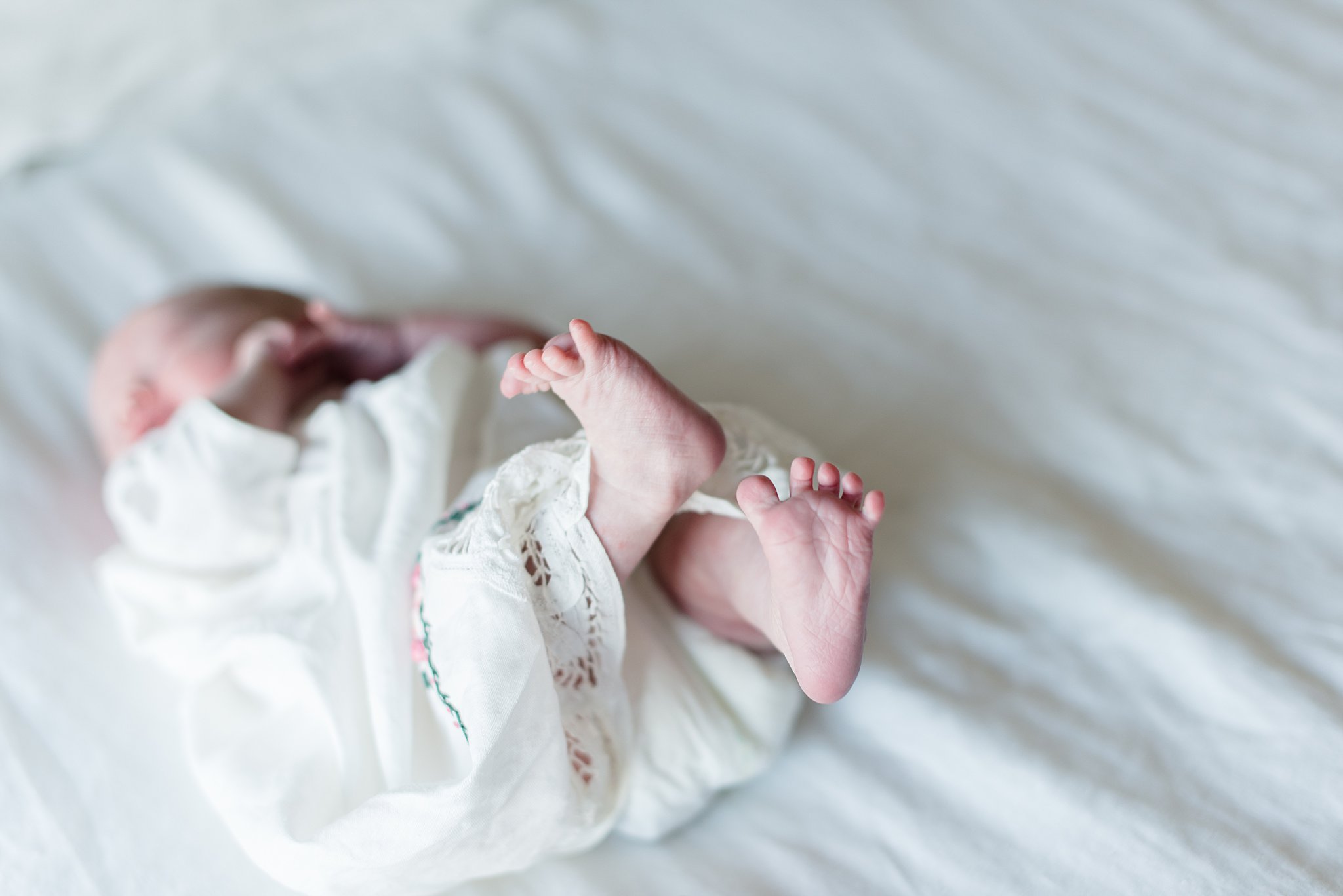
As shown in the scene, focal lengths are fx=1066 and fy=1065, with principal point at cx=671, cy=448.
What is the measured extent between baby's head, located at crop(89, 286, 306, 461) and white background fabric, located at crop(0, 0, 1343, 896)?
0.24 ft

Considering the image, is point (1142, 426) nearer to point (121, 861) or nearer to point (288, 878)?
point (288, 878)

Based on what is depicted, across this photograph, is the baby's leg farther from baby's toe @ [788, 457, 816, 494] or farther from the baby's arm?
the baby's arm

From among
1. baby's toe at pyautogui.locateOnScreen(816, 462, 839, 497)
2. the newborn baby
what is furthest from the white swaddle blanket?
baby's toe at pyautogui.locateOnScreen(816, 462, 839, 497)

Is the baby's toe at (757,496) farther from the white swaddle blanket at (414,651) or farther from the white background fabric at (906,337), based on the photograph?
the white background fabric at (906,337)

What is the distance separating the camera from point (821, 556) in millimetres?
627

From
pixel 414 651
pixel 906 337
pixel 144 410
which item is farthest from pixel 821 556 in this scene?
pixel 144 410

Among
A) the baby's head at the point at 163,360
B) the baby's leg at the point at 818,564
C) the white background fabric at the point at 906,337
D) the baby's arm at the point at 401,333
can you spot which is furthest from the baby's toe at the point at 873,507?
the baby's head at the point at 163,360

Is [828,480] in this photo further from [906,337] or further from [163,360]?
[163,360]

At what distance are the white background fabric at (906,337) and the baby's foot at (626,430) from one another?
0.85 feet

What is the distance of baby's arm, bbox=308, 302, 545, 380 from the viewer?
1069 millimetres

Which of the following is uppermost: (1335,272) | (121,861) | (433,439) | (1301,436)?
(1335,272)

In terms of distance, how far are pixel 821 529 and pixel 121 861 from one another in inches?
22.6

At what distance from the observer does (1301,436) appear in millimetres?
926

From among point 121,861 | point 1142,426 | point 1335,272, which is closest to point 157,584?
point 121,861
